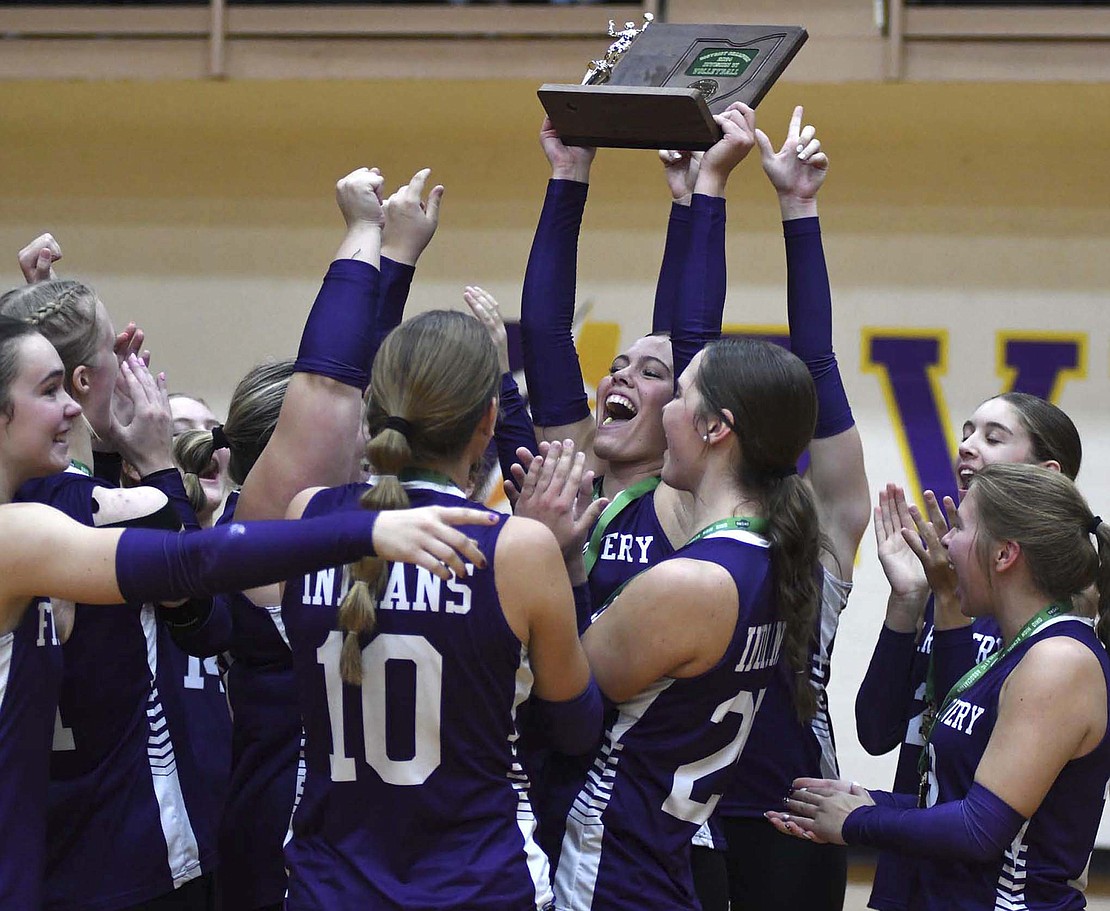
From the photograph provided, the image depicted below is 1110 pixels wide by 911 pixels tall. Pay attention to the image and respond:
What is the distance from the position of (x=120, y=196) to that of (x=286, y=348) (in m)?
0.75

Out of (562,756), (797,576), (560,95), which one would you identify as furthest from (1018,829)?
(560,95)

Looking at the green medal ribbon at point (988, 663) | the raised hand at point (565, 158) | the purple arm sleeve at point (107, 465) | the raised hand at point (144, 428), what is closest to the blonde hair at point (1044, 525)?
the green medal ribbon at point (988, 663)

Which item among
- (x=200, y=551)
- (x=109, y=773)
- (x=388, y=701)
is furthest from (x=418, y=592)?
(x=109, y=773)

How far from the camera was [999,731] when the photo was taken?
1.62 metres

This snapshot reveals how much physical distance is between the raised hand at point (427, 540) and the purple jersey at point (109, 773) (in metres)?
0.52

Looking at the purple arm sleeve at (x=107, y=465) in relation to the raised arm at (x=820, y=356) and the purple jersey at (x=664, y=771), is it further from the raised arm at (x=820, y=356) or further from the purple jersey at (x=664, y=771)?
the raised arm at (x=820, y=356)

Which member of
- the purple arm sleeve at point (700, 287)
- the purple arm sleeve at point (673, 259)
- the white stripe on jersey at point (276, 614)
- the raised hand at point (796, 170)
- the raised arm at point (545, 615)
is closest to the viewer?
the raised arm at point (545, 615)

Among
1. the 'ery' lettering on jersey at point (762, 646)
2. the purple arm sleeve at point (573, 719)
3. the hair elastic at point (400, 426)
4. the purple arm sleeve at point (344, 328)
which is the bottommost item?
the purple arm sleeve at point (573, 719)

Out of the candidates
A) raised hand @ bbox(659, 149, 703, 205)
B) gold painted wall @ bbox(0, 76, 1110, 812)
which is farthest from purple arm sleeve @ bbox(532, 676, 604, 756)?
gold painted wall @ bbox(0, 76, 1110, 812)

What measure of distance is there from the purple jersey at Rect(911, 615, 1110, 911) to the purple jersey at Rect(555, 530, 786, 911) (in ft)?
1.02

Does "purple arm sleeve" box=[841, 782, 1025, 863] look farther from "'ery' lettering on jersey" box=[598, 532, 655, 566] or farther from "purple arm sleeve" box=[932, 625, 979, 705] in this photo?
"'ery' lettering on jersey" box=[598, 532, 655, 566]

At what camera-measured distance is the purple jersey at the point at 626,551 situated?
1.97 meters

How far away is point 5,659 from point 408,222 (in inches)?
33.0

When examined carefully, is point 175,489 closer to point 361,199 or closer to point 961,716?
point 361,199
